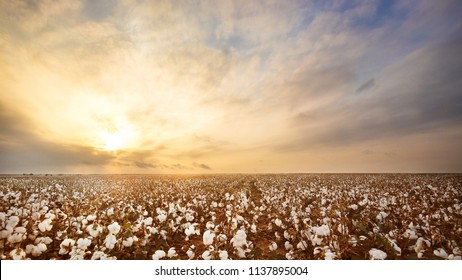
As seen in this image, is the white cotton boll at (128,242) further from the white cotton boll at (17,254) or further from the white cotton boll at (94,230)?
the white cotton boll at (17,254)

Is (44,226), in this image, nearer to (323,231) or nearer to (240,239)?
(240,239)

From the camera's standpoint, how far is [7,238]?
13.7 ft

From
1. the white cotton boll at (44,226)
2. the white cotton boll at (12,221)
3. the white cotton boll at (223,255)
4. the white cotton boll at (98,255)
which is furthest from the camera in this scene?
the white cotton boll at (44,226)

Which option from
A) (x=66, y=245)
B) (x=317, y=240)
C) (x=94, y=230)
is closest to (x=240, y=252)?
(x=317, y=240)

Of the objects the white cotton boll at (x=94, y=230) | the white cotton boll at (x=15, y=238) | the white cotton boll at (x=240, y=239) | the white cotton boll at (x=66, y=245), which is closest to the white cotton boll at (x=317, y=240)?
the white cotton boll at (x=240, y=239)

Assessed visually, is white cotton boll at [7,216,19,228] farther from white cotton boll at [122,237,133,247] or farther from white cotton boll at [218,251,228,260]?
white cotton boll at [218,251,228,260]

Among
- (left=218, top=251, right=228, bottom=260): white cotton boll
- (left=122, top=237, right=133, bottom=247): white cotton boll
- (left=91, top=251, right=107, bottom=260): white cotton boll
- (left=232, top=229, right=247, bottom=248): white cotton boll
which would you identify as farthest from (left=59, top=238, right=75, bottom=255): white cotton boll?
(left=232, top=229, right=247, bottom=248): white cotton boll

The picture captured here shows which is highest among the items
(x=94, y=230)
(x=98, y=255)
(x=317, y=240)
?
(x=94, y=230)

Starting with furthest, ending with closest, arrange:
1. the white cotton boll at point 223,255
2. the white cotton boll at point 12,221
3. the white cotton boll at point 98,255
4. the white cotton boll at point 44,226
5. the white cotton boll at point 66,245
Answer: the white cotton boll at point 44,226, the white cotton boll at point 12,221, the white cotton boll at point 66,245, the white cotton boll at point 223,255, the white cotton boll at point 98,255

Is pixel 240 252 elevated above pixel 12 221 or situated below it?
below

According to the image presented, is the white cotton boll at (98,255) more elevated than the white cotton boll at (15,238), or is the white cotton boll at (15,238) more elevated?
the white cotton boll at (15,238)

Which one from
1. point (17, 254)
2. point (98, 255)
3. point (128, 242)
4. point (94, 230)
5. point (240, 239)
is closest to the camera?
point (98, 255)

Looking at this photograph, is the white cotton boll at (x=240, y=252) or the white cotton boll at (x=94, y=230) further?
the white cotton boll at (x=240, y=252)
